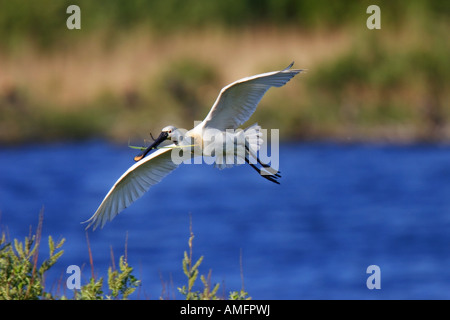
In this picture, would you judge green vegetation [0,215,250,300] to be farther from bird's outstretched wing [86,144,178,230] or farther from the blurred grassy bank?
the blurred grassy bank

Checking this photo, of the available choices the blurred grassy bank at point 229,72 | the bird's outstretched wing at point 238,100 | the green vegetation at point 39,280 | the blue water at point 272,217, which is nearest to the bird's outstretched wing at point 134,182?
the bird's outstretched wing at point 238,100

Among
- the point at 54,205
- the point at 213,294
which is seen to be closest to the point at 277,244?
the point at 54,205

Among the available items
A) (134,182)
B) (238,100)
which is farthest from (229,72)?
(238,100)

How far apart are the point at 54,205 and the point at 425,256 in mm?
10502

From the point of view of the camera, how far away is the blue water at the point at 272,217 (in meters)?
17.5

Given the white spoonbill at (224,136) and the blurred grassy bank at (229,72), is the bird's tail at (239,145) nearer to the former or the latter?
the white spoonbill at (224,136)

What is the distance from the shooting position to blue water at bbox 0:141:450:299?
17.5m

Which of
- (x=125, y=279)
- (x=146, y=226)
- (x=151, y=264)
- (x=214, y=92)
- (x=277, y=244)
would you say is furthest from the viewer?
(x=214, y=92)

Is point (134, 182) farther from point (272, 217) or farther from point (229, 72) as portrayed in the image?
point (229, 72)

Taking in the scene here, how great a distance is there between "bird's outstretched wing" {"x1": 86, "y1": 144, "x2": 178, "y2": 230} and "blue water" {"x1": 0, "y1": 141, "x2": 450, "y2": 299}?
688 centimetres

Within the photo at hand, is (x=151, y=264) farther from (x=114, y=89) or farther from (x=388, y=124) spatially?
(x=388, y=124)
